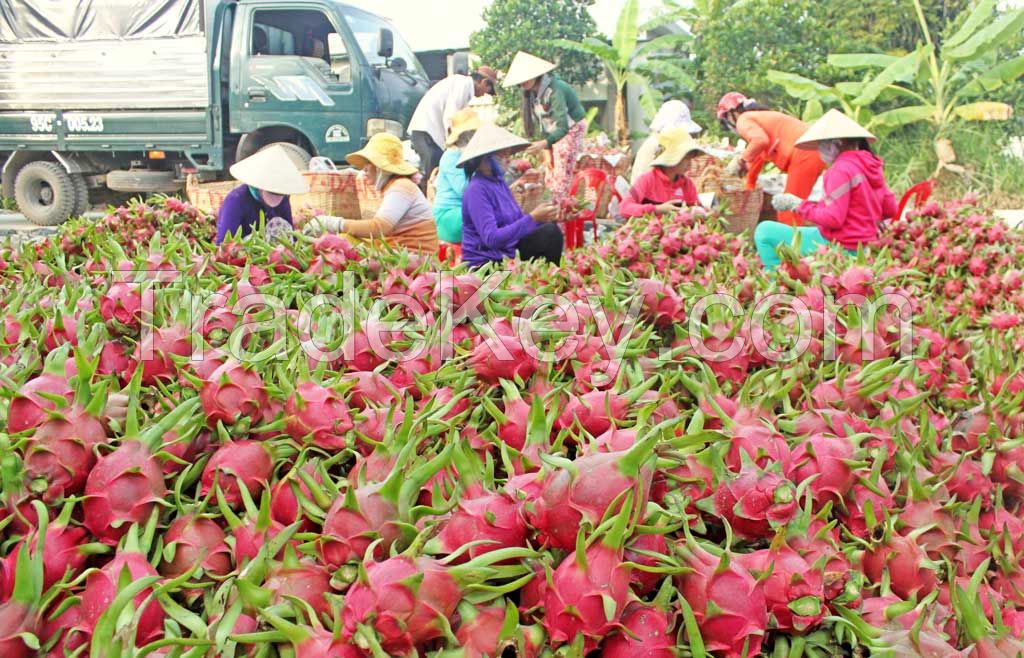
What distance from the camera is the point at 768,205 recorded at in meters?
7.50

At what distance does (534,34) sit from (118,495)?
→ 18078mm

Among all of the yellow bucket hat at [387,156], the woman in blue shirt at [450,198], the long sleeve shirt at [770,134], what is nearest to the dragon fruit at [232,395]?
the yellow bucket hat at [387,156]

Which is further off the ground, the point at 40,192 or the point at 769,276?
the point at 769,276

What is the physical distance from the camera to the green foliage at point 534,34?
693 inches

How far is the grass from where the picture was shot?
37.9ft

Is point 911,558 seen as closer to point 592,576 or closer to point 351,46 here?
point 592,576

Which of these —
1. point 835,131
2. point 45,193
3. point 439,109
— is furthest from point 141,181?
point 835,131

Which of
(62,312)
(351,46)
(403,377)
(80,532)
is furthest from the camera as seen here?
(351,46)

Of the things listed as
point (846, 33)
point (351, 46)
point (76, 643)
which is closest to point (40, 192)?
point (351, 46)

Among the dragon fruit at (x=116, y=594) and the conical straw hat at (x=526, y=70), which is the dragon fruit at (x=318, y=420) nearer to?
the dragon fruit at (x=116, y=594)

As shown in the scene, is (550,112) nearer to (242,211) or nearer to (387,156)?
(387,156)

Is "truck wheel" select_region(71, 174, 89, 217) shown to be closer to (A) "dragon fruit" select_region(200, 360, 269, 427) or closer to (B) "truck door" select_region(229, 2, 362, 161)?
(B) "truck door" select_region(229, 2, 362, 161)

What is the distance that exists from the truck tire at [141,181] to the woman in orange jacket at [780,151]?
265 inches

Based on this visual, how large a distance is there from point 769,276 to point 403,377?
95 cm
